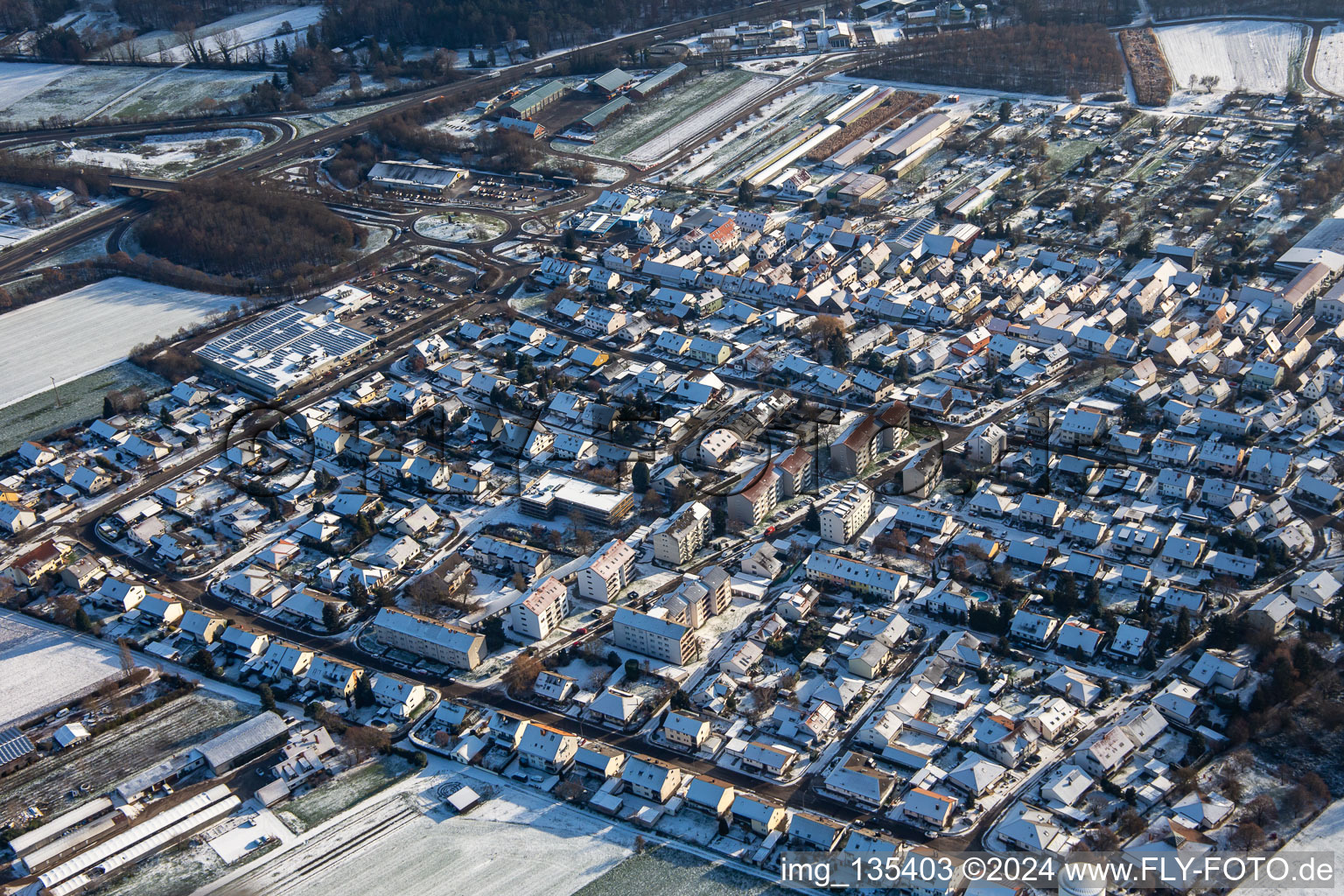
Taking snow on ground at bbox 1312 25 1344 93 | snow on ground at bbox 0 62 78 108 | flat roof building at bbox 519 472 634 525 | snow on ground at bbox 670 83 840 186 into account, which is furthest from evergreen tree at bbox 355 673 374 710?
snow on ground at bbox 0 62 78 108

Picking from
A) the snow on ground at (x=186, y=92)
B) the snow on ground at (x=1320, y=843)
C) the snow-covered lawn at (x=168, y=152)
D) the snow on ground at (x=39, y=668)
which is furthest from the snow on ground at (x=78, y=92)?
the snow on ground at (x=1320, y=843)

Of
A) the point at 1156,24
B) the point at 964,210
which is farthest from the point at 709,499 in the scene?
the point at 1156,24

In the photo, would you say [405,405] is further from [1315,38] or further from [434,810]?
[1315,38]

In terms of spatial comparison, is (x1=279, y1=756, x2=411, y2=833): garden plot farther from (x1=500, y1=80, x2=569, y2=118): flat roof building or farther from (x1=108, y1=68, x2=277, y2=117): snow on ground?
(x1=108, y1=68, x2=277, y2=117): snow on ground

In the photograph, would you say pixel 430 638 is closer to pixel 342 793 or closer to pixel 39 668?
pixel 342 793

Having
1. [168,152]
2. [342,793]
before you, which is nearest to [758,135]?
[168,152]

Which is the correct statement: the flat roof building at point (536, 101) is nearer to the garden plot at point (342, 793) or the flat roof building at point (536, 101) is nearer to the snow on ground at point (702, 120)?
the snow on ground at point (702, 120)

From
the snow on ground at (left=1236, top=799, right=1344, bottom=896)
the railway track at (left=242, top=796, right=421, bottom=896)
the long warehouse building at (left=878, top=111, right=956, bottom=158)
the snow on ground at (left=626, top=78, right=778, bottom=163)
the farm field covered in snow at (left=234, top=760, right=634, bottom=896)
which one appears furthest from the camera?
the snow on ground at (left=626, top=78, right=778, bottom=163)
